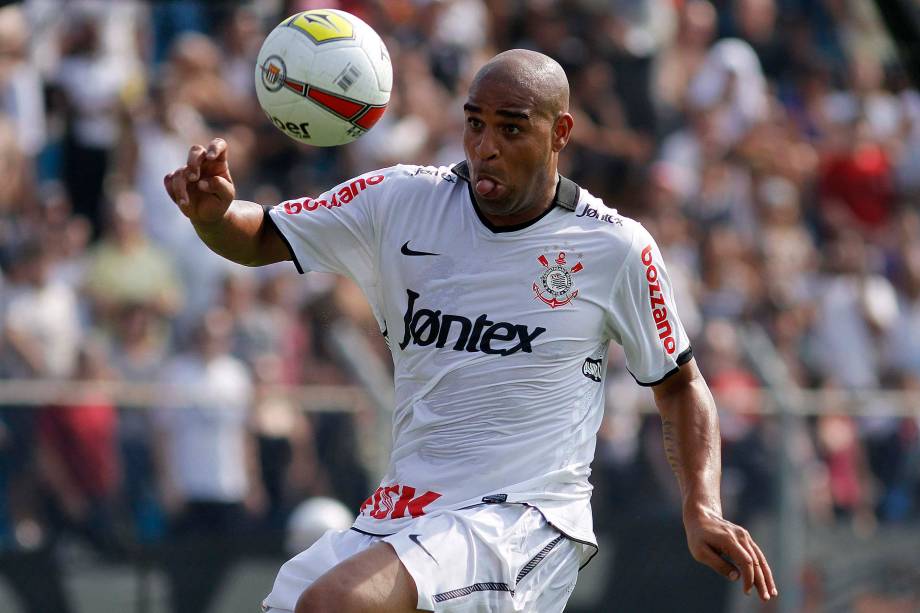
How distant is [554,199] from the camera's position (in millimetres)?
5805

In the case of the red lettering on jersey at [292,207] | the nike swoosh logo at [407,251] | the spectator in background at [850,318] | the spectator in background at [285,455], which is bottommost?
the spectator in background at [850,318]

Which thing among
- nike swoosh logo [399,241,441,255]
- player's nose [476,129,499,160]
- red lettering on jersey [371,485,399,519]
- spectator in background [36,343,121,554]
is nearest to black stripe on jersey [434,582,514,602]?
red lettering on jersey [371,485,399,519]

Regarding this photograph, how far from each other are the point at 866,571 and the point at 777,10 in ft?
27.7

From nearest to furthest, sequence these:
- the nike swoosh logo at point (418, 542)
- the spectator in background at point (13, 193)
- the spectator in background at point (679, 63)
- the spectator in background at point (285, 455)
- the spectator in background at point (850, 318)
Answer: the nike swoosh logo at point (418, 542) < the spectator in background at point (285, 455) < the spectator in background at point (13, 193) < the spectator in background at point (850, 318) < the spectator in background at point (679, 63)

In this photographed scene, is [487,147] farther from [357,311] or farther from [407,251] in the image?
[357,311]

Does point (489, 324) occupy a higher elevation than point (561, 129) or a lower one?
lower

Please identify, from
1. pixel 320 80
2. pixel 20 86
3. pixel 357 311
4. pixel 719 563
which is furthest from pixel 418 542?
pixel 20 86

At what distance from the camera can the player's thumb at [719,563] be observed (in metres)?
5.31

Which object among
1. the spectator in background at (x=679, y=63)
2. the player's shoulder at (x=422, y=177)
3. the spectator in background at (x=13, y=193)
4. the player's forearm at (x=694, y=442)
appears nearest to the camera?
the player's forearm at (x=694, y=442)

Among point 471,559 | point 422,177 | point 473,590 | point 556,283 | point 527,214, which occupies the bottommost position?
point 473,590

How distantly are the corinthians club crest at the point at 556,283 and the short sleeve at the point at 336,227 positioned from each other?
672 millimetres

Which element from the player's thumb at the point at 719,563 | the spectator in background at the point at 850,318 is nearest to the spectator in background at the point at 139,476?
the player's thumb at the point at 719,563

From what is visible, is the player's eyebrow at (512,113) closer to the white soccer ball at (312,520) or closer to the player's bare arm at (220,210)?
the player's bare arm at (220,210)

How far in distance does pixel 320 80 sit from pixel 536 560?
1942 millimetres
